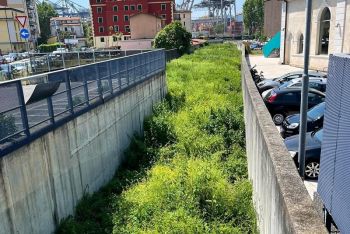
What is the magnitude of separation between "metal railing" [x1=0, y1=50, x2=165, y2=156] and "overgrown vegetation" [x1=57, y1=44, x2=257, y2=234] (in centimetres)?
220

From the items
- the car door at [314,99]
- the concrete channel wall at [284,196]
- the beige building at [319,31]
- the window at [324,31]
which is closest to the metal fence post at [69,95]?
the concrete channel wall at [284,196]

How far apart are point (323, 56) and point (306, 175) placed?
23135 mm

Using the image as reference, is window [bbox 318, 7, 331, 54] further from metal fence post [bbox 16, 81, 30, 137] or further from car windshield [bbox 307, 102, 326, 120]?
metal fence post [bbox 16, 81, 30, 137]

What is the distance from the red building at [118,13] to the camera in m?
80.4

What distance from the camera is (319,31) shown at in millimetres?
30062

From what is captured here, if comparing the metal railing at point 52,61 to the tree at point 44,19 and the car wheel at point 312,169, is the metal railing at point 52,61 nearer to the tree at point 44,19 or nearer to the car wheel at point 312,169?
the car wheel at point 312,169

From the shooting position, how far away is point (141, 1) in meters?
81.2

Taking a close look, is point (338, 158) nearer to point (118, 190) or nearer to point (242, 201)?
point (242, 201)

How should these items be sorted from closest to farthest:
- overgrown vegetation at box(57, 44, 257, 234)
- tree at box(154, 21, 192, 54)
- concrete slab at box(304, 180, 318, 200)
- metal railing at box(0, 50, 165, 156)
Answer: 1. metal railing at box(0, 50, 165, 156)
2. overgrown vegetation at box(57, 44, 257, 234)
3. concrete slab at box(304, 180, 318, 200)
4. tree at box(154, 21, 192, 54)

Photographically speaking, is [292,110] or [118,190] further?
[292,110]

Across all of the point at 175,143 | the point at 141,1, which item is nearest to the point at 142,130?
the point at 175,143

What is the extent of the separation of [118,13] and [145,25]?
19428mm

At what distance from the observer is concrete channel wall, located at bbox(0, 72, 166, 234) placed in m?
5.94

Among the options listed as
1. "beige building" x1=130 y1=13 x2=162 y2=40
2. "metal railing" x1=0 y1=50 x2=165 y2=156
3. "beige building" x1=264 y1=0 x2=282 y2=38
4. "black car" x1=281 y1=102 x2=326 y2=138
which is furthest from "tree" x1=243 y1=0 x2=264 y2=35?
"metal railing" x1=0 y1=50 x2=165 y2=156
